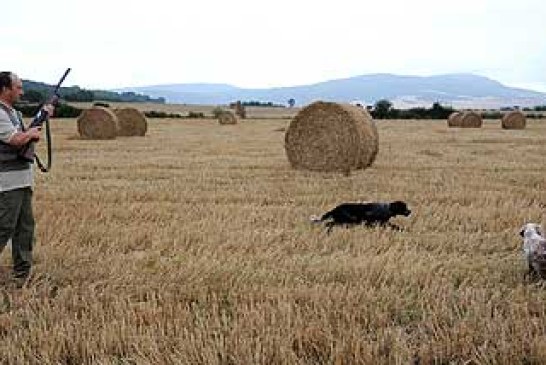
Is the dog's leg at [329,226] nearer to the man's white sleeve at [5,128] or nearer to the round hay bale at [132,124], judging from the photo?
the man's white sleeve at [5,128]

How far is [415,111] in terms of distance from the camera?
58.5 metres

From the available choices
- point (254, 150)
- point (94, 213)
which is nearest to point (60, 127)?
point (254, 150)

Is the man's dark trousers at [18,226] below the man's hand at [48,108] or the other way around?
below

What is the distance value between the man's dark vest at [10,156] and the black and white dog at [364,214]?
154 inches

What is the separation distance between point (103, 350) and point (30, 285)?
197cm

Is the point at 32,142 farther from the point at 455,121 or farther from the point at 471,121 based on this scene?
the point at 455,121

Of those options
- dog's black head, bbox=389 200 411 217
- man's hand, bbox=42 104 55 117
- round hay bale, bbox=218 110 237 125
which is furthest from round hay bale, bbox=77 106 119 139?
man's hand, bbox=42 104 55 117

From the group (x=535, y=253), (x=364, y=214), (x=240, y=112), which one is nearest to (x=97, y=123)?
(x=364, y=214)

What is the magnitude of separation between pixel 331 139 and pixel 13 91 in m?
10.5

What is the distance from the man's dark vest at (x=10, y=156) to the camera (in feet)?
22.1

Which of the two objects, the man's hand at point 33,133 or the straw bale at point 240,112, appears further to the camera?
the straw bale at point 240,112

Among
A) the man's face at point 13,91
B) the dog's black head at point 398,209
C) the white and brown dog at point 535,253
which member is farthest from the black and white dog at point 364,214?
the man's face at point 13,91

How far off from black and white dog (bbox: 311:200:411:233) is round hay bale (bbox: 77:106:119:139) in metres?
19.9

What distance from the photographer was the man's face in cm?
Result: 671
